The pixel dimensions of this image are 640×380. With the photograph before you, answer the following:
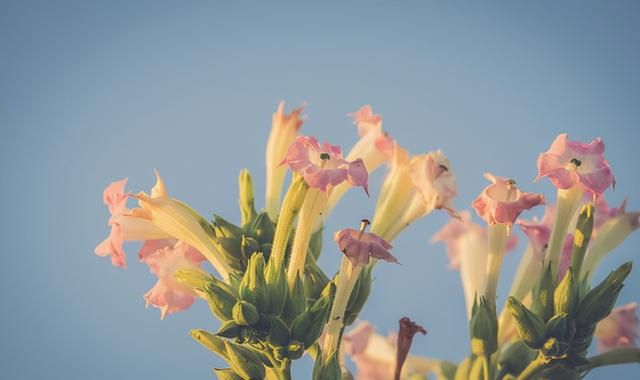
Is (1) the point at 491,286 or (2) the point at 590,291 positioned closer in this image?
(2) the point at 590,291

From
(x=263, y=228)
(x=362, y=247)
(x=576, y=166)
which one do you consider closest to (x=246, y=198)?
(x=263, y=228)

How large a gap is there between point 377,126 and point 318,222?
0.63 m

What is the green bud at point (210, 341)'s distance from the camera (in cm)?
381

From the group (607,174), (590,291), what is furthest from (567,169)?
(590,291)

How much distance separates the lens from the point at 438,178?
4.27 meters

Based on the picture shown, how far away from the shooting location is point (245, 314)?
359 centimetres

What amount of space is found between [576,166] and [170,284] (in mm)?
1708

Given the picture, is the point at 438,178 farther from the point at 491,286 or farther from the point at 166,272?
the point at 166,272

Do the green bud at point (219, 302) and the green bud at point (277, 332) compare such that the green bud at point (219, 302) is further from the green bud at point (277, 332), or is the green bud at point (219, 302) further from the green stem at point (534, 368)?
the green stem at point (534, 368)

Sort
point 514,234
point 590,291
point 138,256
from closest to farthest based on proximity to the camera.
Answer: point 590,291 → point 138,256 → point 514,234

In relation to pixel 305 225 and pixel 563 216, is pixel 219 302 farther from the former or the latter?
pixel 563 216

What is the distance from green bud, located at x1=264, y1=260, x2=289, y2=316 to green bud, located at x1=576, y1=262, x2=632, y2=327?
116cm

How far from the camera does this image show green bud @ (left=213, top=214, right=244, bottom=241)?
4105 mm

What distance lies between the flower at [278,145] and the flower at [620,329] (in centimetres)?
164
